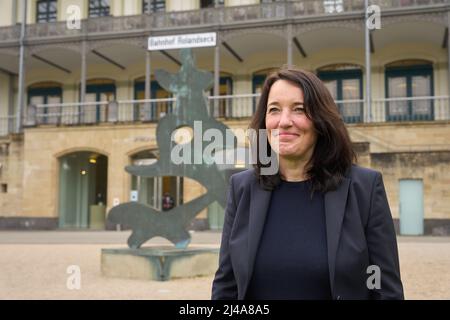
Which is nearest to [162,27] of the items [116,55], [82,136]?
[116,55]

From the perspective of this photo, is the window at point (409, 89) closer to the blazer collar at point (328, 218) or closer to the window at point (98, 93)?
the window at point (98, 93)

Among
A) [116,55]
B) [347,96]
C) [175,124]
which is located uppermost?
[116,55]

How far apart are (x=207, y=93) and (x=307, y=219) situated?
2104 cm

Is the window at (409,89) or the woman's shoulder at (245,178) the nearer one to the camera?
the woman's shoulder at (245,178)

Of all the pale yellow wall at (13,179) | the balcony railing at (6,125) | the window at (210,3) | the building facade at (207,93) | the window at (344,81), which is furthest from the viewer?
the balcony railing at (6,125)

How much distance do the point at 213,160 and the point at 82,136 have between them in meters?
13.3

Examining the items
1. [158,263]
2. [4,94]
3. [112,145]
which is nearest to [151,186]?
[112,145]

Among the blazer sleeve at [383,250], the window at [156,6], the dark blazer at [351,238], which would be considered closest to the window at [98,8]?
the window at [156,6]

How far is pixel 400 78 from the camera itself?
75.7ft

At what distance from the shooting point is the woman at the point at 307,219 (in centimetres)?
194

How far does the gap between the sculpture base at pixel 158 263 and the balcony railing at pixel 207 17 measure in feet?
45.7

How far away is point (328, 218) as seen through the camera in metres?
1.97

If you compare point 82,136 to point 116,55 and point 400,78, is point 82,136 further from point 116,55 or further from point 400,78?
point 400,78

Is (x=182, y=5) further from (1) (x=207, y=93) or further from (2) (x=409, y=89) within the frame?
(2) (x=409, y=89)
